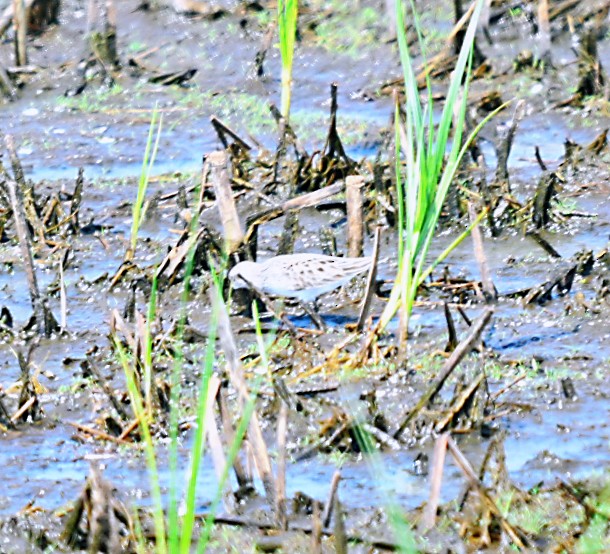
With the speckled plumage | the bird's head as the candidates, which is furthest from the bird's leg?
the bird's head

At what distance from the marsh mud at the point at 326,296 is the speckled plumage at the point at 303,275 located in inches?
8.7

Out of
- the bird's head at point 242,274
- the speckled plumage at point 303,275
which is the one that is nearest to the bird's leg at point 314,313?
the speckled plumage at point 303,275

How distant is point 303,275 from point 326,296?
0.54m

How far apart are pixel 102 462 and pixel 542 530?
183 cm

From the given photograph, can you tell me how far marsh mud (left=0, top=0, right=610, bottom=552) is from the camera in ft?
16.1

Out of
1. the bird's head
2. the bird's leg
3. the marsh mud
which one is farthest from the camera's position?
the bird's head

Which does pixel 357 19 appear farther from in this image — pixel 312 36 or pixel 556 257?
pixel 556 257

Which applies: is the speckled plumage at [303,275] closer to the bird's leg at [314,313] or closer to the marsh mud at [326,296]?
the bird's leg at [314,313]

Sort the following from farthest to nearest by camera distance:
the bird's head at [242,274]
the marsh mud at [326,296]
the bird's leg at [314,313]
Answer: the bird's head at [242,274], the bird's leg at [314,313], the marsh mud at [326,296]

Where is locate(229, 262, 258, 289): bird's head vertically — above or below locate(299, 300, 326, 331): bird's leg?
above

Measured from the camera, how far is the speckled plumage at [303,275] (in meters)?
6.54

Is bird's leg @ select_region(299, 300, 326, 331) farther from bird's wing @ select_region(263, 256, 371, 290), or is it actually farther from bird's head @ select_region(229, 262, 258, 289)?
bird's head @ select_region(229, 262, 258, 289)

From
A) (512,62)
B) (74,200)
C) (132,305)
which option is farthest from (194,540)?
(512,62)

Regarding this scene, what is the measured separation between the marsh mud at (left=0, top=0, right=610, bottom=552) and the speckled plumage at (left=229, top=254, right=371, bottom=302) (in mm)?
221
